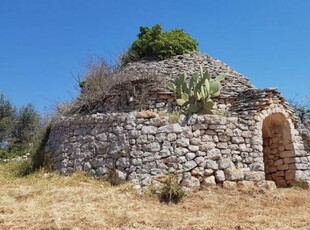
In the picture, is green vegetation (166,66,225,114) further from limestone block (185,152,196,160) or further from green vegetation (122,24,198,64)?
green vegetation (122,24,198,64)

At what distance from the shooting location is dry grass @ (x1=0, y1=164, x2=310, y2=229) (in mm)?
6121

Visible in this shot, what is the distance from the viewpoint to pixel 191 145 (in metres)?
8.20

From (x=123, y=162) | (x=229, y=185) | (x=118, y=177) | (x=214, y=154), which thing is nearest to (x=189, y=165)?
(x=214, y=154)

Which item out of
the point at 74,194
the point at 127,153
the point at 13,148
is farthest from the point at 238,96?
the point at 13,148

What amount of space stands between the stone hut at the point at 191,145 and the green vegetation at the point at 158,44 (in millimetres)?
3440

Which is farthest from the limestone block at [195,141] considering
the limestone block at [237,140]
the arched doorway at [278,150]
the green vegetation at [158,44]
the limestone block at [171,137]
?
the green vegetation at [158,44]

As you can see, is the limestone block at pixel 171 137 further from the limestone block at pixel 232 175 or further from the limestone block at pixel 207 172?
the limestone block at pixel 232 175

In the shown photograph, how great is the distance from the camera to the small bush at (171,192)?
24.2 feet

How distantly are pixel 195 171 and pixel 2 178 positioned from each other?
18.3 ft

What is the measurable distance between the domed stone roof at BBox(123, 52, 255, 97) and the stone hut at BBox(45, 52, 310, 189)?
117 cm

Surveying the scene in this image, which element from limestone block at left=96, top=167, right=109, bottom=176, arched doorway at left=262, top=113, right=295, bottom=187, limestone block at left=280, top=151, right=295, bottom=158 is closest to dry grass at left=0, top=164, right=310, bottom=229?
limestone block at left=96, top=167, right=109, bottom=176

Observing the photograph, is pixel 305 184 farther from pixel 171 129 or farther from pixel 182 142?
pixel 171 129

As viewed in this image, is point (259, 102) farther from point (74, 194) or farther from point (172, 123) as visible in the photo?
point (74, 194)

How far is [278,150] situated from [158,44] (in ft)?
19.4
